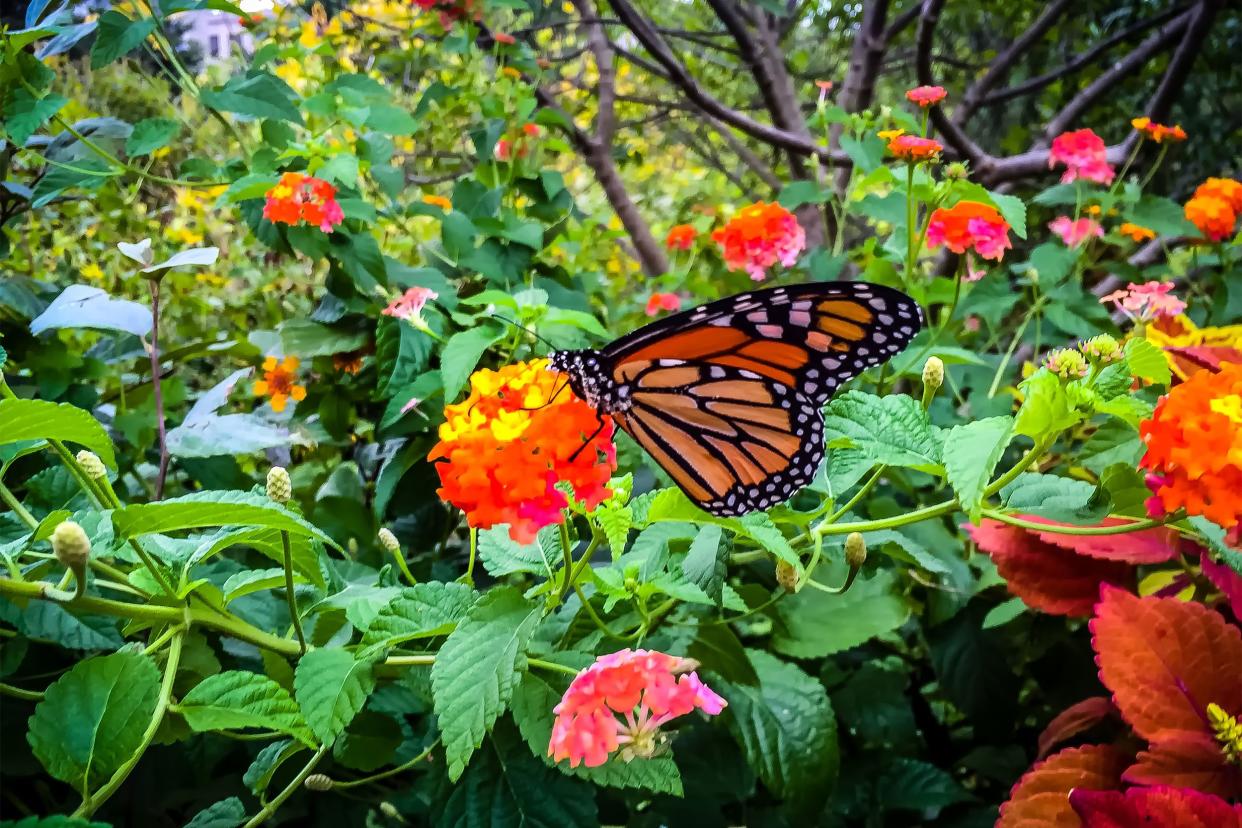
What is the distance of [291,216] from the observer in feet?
4.00

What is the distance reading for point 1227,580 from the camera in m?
0.89

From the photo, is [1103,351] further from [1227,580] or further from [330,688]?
[330,688]

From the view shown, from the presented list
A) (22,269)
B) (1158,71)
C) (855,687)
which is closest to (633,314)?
(855,687)

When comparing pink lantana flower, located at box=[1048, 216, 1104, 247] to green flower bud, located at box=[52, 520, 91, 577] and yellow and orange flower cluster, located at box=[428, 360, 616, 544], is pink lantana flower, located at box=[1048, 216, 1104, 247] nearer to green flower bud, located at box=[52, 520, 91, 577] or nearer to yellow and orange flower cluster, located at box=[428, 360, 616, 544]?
yellow and orange flower cluster, located at box=[428, 360, 616, 544]

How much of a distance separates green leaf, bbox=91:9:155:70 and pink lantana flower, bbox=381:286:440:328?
0.57m

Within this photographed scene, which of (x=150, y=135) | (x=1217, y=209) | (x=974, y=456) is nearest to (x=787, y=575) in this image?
(x=974, y=456)

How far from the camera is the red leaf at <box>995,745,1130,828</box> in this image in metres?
0.78

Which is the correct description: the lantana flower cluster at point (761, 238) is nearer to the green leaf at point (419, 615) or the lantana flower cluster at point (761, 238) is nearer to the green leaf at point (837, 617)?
the green leaf at point (837, 617)

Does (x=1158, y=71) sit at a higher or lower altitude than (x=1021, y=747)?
higher

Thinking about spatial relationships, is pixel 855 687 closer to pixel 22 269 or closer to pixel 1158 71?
pixel 22 269

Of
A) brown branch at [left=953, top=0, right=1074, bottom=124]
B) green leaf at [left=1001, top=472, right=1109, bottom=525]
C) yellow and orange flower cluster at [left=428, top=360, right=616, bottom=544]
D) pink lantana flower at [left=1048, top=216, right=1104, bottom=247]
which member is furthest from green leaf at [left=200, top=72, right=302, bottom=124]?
brown branch at [left=953, top=0, right=1074, bottom=124]

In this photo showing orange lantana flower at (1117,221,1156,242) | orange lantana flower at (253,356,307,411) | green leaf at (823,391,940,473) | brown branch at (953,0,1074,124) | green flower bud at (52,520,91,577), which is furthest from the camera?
brown branch at (953,0,1074,124)

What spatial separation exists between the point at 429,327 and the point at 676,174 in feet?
12.7

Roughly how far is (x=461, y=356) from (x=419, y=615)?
45 centimetres
